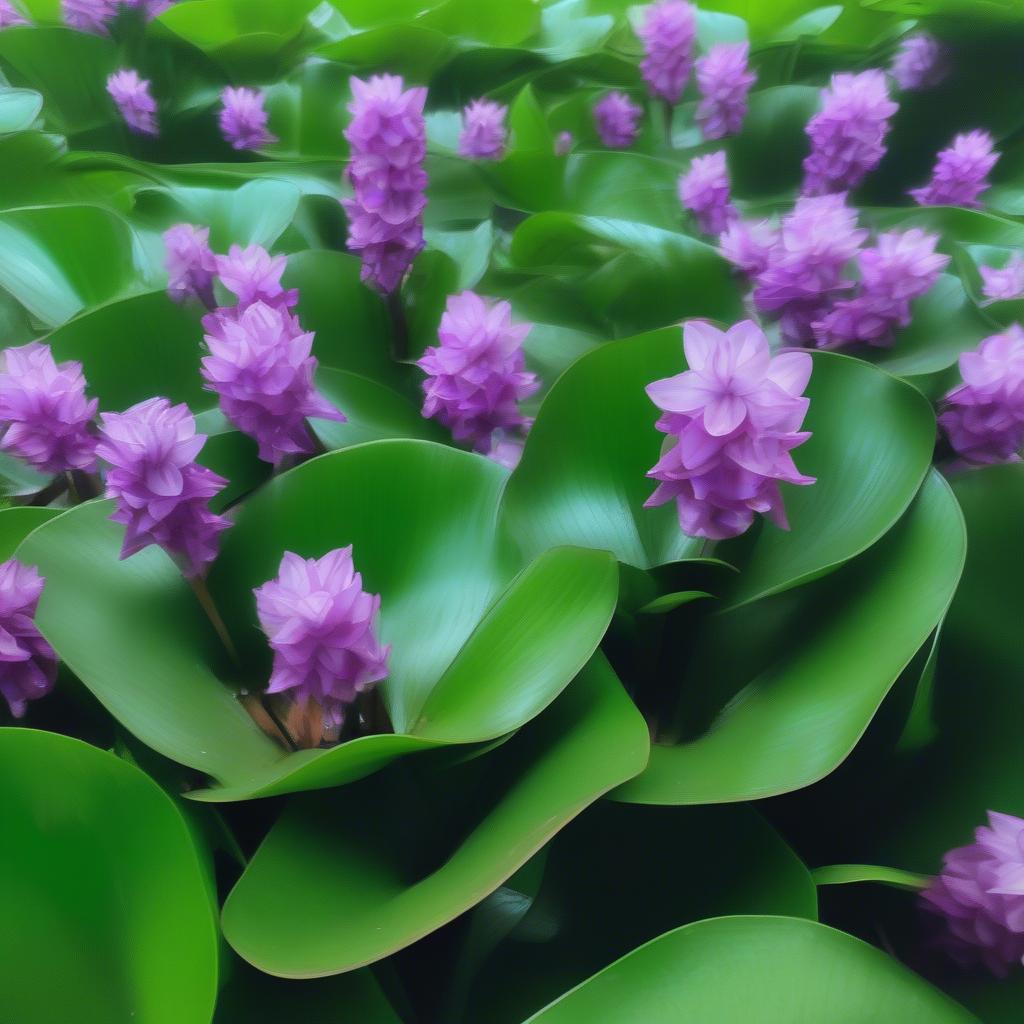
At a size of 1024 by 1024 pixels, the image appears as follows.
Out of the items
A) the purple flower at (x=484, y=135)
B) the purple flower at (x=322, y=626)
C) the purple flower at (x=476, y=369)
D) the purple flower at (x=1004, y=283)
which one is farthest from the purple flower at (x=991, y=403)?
the purple flower at (x=484, y=135)

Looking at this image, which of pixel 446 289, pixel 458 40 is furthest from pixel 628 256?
pixel 458 40

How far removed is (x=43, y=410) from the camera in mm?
480

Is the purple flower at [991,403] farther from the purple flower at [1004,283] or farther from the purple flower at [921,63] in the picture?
the purple flower at [921,63]

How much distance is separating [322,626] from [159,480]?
0.12 meters

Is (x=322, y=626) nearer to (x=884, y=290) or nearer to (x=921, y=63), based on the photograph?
(x=884, y=290)

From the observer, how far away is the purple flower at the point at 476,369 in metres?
0.52

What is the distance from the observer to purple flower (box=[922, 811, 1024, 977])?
1.15ft

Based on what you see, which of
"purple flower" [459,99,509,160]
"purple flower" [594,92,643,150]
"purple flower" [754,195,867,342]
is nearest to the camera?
"purple flower" [754,195,867,342]

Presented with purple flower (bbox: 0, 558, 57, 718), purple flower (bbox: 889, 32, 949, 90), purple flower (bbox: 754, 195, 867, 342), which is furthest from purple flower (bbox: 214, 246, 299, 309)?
purple flower (bbox: 889, 32, 949, 90)

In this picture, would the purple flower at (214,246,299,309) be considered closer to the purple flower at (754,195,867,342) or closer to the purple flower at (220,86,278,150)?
the purple flower at (754,195,867,342)

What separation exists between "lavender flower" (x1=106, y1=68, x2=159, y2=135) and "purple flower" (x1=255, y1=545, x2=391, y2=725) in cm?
90

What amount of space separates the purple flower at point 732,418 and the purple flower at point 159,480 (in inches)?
9.0

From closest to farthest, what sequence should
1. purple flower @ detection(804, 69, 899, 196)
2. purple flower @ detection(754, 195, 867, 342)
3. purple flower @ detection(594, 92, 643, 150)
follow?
purple flower @ detection(754, 195, 867, 342)
purple flower @ detection(804, 69, 899, 196)
purple flower @ detection(594, 92, 643, 150)

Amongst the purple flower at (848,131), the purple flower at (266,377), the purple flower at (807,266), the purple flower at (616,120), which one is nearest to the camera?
the purple flower at (266,377)
